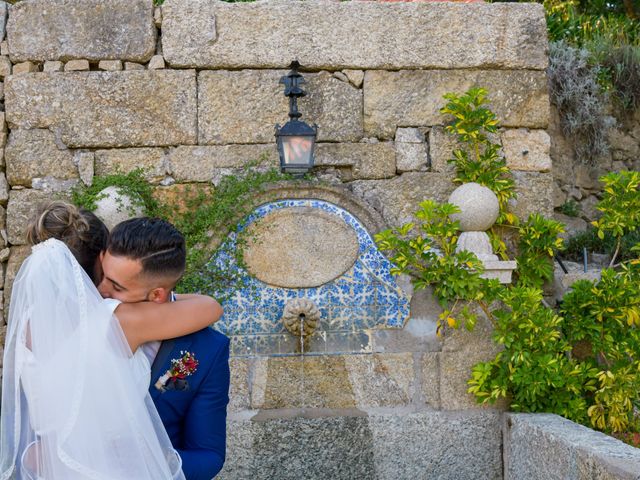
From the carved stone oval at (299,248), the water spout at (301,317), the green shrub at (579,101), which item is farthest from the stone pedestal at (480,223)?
the green shrub at (579,101)

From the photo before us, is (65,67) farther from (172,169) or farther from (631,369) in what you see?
(631,369)

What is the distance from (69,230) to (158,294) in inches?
12.8

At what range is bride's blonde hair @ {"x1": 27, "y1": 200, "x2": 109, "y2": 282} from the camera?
2082mm

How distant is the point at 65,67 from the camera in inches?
165

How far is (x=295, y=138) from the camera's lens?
155 inches

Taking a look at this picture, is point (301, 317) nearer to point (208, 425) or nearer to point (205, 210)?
point (205, 210)

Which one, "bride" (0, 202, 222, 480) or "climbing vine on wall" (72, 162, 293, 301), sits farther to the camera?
"climbing vine on wall" (72, 162, 293, 301)

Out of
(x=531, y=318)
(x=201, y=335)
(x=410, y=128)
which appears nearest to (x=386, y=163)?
(x=410, y=128)

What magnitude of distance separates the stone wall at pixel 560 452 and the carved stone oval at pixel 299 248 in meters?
1.24

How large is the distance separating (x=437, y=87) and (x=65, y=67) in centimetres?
206

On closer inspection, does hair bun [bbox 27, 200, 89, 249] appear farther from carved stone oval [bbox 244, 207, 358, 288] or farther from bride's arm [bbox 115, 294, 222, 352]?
carved stone oval [bbox 244, 207, 358, 288]

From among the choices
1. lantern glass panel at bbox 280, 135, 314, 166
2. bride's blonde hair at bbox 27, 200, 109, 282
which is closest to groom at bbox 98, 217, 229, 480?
bride's blonde hair at bbox 27, 200, 109, 282

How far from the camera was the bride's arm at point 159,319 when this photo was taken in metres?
1.95

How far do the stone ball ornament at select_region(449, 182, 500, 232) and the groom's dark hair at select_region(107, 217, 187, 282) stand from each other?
2377 mm
